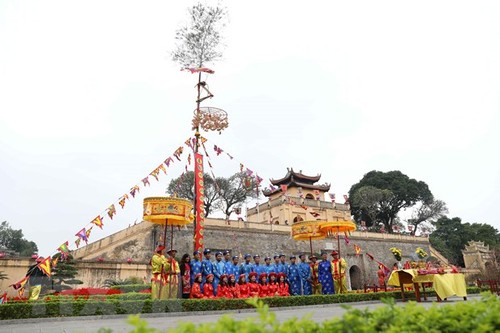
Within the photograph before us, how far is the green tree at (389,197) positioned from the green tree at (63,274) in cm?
3437

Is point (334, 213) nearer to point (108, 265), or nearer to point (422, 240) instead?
→ point (422, 240)

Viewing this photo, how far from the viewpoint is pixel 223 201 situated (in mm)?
38969

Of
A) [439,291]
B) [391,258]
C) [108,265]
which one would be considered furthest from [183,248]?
[391,258]

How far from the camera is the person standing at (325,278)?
13.2 meters

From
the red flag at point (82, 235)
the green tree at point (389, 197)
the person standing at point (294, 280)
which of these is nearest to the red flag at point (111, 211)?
the red flag at point (82, 235)

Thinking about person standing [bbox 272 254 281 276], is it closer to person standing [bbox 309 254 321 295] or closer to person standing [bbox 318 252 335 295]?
person standing [bbox 309 254 321 295]

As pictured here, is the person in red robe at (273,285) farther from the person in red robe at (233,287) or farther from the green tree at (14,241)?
the green tree at (14,241)

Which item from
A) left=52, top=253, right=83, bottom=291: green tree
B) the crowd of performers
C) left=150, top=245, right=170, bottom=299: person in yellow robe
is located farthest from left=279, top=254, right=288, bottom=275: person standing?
left=52, top=253, right=83, bottom=291: green tree

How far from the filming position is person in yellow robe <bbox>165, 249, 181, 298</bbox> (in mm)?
10344

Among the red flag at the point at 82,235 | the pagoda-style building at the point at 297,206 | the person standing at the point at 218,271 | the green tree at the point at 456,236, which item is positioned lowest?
the person standing at the point at 218,271

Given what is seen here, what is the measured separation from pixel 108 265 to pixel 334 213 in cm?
2469

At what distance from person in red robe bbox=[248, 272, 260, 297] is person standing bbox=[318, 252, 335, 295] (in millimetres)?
2849

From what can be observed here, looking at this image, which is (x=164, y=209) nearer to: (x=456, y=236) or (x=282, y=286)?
(x=282, y=286)

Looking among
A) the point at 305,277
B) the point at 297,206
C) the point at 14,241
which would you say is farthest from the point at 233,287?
the point at 14,241
